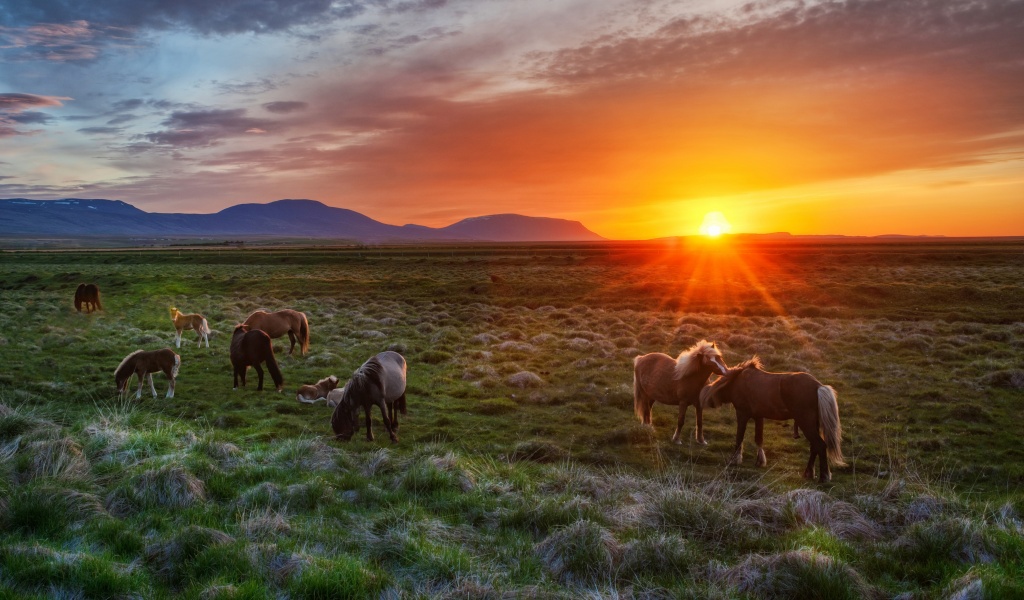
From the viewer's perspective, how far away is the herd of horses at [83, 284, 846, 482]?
29.0ft

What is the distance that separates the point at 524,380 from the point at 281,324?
862cm

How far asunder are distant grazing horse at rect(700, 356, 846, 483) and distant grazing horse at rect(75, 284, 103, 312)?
3388 cm

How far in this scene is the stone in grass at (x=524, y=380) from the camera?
15609mm

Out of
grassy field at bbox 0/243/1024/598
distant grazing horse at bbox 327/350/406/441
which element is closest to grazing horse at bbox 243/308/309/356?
grassy field at bbox 0/243/1024/598

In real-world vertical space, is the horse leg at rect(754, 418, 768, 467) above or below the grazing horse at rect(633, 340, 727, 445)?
below

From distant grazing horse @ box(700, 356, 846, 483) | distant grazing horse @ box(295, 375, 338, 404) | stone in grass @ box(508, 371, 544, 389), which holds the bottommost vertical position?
stone in grass @ box(508, 371, 544, 389)

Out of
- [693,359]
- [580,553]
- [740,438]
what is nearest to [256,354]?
[693,359]

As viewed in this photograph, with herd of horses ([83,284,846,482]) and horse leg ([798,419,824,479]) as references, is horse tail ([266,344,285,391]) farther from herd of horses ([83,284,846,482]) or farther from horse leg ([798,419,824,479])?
horse leg ([798,419,824,479])

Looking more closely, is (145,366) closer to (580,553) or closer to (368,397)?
(368,397)

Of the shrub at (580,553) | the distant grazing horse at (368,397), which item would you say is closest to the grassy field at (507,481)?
the shrub at (580,553)

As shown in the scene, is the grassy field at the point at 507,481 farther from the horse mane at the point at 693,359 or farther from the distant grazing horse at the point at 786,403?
the horse mane at the point at 693,359

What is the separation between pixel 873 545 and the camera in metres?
5.90

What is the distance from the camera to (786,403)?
9.18 metres

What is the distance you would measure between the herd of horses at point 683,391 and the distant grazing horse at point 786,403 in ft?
0.05
